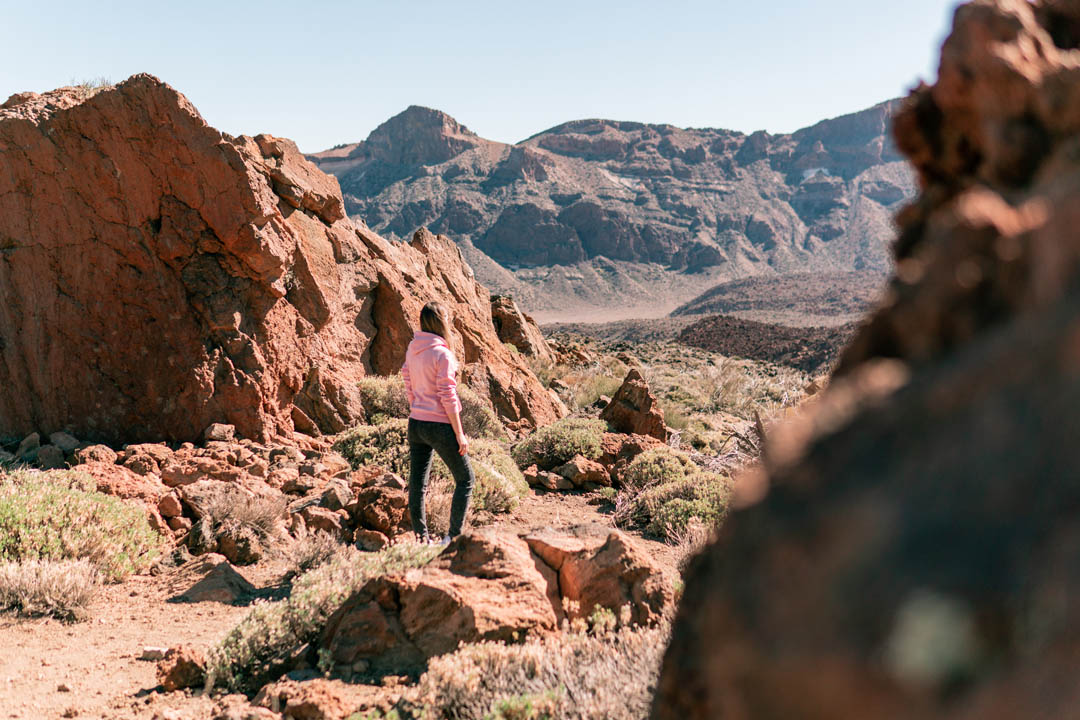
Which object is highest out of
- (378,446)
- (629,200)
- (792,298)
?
(629,200)

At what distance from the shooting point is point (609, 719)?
2535 millimetres

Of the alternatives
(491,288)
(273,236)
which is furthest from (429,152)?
(273,236)

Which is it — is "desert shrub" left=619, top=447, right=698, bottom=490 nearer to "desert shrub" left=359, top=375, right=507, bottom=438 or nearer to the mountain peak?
"desert shrub" left=359, top=375, right=507, bottom=438

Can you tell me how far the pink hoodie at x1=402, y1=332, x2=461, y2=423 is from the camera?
511cm

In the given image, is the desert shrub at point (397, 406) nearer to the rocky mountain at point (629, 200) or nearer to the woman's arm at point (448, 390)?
the woman's arm at point (448, 390)

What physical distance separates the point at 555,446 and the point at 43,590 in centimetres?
610

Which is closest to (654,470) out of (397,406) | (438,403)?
(397,406)

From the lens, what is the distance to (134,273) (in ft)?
25.7

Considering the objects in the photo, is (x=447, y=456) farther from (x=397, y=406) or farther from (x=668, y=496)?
(x=397, y=406)

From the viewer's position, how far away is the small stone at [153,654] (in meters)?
4.12

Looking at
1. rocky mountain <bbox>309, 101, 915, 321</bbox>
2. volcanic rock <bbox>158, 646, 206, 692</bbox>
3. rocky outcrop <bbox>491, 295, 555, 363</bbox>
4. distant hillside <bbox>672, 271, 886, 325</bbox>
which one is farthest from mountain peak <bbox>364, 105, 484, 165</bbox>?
volcanic rock <bbox>158, 646, 206, 692</bbox>

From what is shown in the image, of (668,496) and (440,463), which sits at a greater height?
(440,463)

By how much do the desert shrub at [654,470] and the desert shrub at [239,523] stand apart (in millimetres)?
4001

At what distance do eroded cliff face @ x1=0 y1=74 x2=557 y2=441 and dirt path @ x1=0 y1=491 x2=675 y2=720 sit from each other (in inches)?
113
